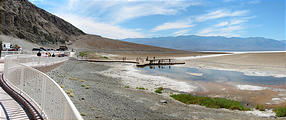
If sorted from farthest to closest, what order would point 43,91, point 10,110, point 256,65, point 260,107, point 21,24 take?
point 21,24 < point 256,65 < point 260,107 < point 10,110 < point 43,91

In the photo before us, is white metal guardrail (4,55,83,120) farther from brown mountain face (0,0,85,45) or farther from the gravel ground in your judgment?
brown mountain face (0,0,85,45)

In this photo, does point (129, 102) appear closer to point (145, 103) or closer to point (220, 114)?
point (145, 103)

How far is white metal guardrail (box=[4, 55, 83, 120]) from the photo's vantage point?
3.59 meters

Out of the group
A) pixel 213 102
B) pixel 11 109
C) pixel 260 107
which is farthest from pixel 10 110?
pixel 260 107

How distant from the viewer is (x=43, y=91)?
5570 mm

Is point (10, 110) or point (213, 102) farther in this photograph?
point (213, 102)

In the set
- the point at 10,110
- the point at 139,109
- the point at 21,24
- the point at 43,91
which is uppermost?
the point at 21,24

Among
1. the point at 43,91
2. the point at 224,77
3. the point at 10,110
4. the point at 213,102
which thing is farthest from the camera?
the point at 224,77

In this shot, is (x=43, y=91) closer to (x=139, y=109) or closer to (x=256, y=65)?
(x=139, y=109)

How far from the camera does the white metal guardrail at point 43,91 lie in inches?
141

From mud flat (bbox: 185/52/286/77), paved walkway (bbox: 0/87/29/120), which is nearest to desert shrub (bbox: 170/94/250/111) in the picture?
paved walkway (bbox: 0/87/29/120)

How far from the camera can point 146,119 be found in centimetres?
929

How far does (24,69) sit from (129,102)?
6181 millimetres

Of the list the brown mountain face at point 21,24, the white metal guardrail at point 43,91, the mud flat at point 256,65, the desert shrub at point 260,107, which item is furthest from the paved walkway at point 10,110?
the brown mountain face at point 21,24
